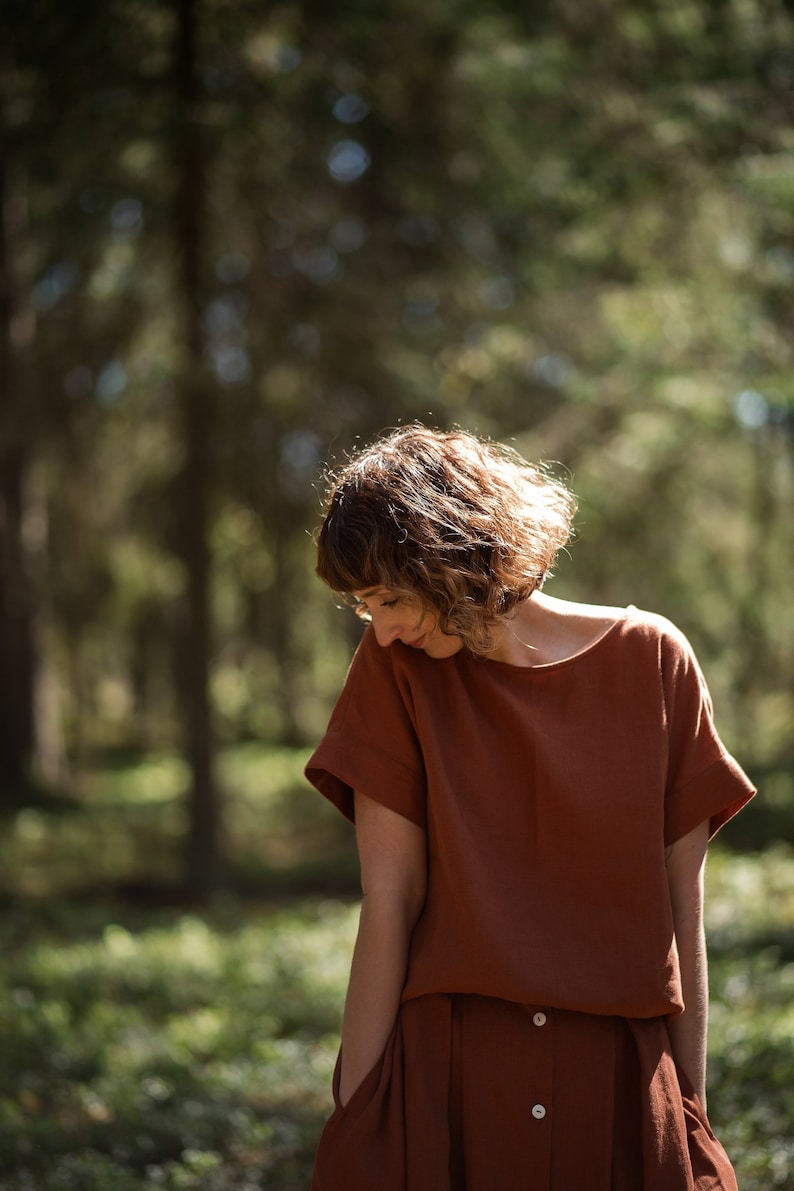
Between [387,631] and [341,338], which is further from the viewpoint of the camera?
[341,338]

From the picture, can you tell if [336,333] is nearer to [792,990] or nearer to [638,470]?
[638,470]

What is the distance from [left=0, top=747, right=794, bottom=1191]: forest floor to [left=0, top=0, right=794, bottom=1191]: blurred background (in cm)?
5

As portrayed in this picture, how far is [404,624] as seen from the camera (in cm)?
190

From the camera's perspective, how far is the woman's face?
187cm

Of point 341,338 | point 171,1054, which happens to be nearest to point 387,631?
point 171,1054

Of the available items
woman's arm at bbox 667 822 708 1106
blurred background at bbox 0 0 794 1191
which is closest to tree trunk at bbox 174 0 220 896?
blurred background at bbox 0 0 794 1191

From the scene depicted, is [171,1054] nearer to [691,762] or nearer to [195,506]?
[691,762]

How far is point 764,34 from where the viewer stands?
6707 mm

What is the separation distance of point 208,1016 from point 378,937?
168 inches

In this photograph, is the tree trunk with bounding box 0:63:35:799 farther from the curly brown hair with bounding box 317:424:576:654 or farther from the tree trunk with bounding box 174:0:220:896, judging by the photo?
the curly brown hair with bounding box 317:424:576:654

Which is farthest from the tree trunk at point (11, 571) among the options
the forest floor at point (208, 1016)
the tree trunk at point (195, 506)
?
the forest floor at point (208, 1016)

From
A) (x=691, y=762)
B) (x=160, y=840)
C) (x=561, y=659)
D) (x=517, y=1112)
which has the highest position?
(x=561, y=659)

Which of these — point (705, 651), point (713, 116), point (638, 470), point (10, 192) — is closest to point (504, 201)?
point (638, 470)

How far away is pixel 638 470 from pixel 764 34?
3743 mm
